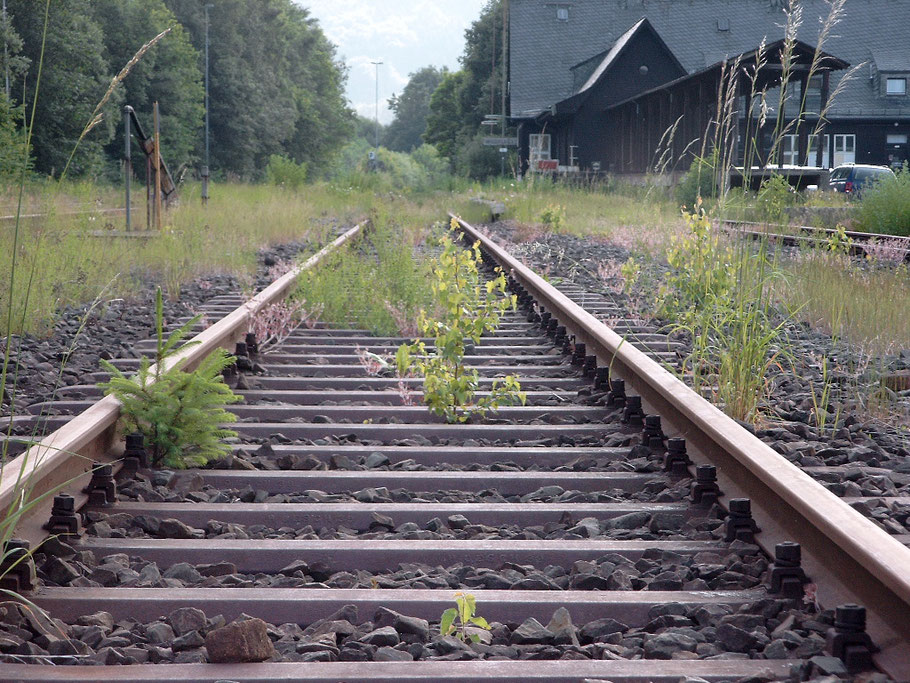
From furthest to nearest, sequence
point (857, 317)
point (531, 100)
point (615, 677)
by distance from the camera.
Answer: point (531, 100) < point (857, 317) < point (615, 677)

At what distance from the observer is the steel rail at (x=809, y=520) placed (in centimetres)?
193

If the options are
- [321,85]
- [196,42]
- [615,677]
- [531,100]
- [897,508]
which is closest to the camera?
[615,677]

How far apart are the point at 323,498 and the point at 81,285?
17.7ft

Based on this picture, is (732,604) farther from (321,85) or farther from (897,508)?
(321,85)

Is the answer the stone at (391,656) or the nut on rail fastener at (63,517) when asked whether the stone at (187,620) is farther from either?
the nut on rail fastener at (63,517)

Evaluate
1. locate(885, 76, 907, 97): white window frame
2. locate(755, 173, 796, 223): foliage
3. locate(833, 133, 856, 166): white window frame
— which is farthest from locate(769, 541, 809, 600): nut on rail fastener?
locate(885, 76, 907, 97): white window frame

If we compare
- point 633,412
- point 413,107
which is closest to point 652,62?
point 633,412

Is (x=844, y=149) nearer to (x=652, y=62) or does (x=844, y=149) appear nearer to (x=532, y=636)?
(x=652, y=62)

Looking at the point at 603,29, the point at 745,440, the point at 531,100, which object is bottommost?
the point at 745,440

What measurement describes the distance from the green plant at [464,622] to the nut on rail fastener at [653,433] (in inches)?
64.8

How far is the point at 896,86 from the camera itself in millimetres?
47469

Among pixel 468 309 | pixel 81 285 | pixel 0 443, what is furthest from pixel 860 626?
pixel 81 285

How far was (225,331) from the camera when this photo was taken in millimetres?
5066

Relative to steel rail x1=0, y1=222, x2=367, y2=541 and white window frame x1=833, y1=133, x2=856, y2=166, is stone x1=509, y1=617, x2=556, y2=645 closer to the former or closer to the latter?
steel rail x1=0, y1=222, x2=367, y2=541
